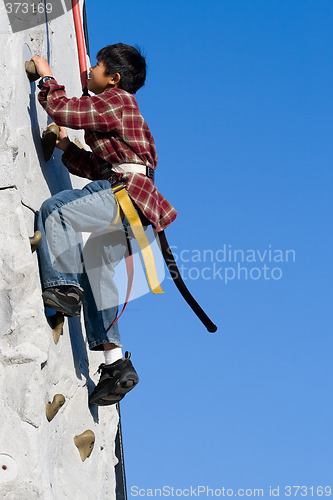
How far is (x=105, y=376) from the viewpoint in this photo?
13.8ft

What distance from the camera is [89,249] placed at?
4258 mm

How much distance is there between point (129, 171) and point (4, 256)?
0.80 m

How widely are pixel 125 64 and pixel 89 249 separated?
975mm

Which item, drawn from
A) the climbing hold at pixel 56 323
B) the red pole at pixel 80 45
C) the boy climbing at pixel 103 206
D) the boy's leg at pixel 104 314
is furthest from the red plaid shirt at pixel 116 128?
the climbing hold at pixel 56 323

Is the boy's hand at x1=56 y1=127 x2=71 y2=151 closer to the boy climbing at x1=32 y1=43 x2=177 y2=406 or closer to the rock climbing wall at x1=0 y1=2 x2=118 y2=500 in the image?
the rock climbing wall at x1=0 y1=2 x2=118 y2=500

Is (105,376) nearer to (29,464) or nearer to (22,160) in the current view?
(29,464)

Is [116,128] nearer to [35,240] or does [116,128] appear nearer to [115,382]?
[35,240]

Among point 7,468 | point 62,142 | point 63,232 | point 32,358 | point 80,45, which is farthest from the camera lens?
point 80,45

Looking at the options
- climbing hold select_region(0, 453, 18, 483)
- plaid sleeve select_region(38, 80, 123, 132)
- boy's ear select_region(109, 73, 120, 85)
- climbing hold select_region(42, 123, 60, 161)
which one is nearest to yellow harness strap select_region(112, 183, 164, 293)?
plaid sleeve select_region(38, 80, 123, 132)

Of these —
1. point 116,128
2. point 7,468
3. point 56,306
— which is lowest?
point 7,468

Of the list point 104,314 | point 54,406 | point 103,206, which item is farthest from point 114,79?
point 54,406

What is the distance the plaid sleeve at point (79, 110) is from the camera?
13.5 ft

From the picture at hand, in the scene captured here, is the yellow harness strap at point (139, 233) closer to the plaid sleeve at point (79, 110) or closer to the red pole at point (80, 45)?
the plaid sleeve at point (79, 110)

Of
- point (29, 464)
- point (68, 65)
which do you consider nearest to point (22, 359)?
point (29, 464)
